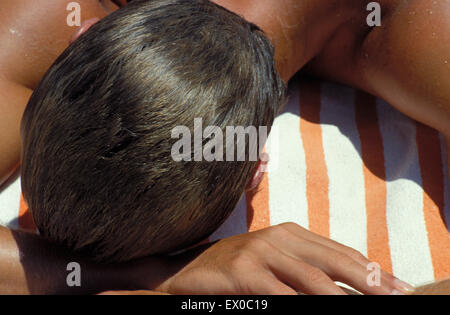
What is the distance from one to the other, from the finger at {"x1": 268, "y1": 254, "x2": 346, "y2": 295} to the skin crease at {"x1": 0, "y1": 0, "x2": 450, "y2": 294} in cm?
5

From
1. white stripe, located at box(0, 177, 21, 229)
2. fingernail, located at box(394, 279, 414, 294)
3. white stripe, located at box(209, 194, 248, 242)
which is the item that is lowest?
fingernail, located at box(394, 279, 414, 294)

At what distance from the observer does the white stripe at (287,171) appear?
0.99 meters

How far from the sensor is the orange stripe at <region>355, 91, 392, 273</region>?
0.94m

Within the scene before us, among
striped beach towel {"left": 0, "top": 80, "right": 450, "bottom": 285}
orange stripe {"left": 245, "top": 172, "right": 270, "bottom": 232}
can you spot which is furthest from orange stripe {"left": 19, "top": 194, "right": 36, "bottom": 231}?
orange stripe {"left": 245, "top": 172, "right": 270, "bottom": 232}

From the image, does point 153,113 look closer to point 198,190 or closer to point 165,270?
point 198,190

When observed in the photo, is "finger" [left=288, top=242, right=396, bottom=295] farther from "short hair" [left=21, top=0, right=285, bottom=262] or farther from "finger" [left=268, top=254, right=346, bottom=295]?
"short hair" [left=21, top=0, right=285, bottom=262]

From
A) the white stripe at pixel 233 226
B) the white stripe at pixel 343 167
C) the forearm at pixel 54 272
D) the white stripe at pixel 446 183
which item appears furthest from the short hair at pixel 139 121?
the white stripe at pixel 446 183

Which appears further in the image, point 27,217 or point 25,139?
point 27,217

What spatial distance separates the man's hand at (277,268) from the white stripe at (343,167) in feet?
0.62

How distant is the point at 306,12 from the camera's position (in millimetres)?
989

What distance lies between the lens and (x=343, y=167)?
1064mm
